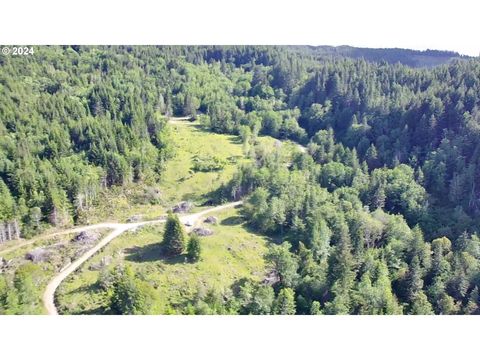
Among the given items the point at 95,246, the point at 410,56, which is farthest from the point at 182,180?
the point at 410,56

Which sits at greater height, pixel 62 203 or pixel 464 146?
pixel 464 146

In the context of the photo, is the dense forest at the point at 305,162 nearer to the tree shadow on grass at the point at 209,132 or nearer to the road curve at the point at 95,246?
the tree shadow on grass at the point at 209,132

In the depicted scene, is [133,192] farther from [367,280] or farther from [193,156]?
[367,280]

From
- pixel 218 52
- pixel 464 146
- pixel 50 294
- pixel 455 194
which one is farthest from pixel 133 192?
pixel 218 52

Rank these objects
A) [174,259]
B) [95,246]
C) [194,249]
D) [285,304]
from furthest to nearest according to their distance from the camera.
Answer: [95,246]
[174,259]
[194,249]
[285,304]

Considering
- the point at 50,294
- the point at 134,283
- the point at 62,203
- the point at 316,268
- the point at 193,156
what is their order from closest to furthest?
the point at 134,283 < the point at 50,294 < the point at 316,268 < the point at 62,203 < the point at 193,156

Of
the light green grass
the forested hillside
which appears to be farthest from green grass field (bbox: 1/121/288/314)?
the forested hillside

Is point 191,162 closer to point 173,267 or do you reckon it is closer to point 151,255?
point 151,255
